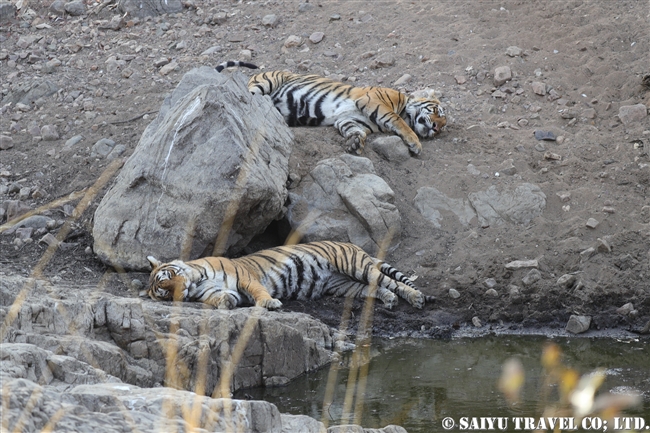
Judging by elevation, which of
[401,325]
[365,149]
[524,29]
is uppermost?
[524,29]

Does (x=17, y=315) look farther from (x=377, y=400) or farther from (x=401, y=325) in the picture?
(x=401, y=325)

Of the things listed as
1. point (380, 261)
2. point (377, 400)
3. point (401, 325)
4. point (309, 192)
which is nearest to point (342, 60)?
point (309, 192)

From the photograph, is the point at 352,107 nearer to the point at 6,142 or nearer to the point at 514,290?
the point at 514,290

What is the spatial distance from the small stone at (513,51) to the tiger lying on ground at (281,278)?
12.3 feet

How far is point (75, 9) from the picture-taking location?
11.8m

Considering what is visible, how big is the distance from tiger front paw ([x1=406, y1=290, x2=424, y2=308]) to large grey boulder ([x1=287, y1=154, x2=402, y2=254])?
30.9 inches

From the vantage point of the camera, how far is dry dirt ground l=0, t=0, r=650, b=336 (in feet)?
23.1

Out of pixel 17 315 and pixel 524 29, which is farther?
pixel 524 29

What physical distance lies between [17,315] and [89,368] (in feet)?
2.68

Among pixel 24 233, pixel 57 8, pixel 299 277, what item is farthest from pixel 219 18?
pixel 299 277

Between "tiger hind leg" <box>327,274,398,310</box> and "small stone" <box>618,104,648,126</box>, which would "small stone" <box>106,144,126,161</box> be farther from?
"small stone" <box>618,104,648,126</box>

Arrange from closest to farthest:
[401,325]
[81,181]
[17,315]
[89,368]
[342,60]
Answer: [89,368] < [17,315] < [401,325] < [81,181] < [342,60]

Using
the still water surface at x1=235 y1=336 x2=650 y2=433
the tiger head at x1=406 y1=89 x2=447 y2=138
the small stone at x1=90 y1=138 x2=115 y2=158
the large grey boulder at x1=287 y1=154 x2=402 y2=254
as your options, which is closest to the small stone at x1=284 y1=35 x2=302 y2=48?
the tiger head at x1=406 y1=89 x2=447 y2=138

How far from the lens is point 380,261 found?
736 centimetres
